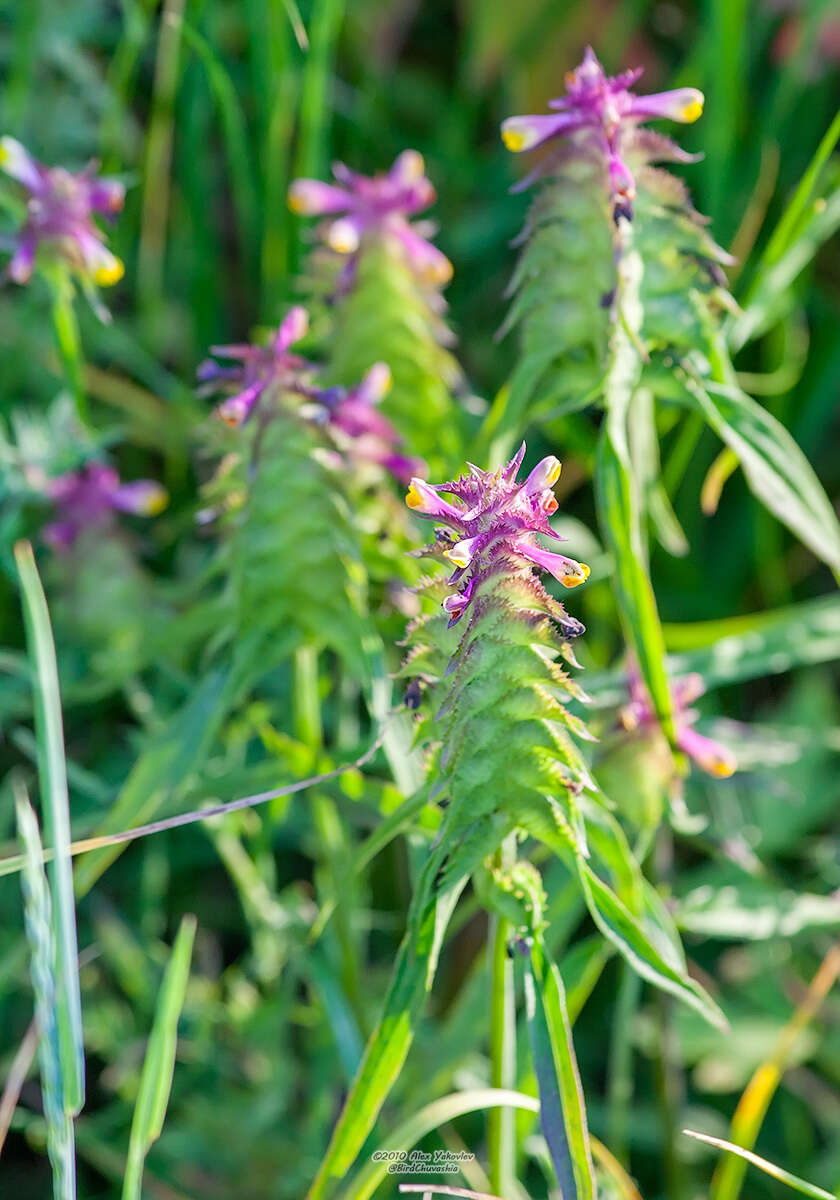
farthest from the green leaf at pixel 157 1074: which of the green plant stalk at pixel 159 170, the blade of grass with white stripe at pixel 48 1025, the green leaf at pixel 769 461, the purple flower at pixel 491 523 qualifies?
the green plant stalk at pixel 159 170

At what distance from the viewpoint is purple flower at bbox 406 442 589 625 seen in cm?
60

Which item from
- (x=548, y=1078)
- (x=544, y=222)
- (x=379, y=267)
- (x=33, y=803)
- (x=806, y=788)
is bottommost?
(x=548, y=1078)

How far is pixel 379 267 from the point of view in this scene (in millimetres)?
1015

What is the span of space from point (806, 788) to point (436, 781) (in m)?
0.90

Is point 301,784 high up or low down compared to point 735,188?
down

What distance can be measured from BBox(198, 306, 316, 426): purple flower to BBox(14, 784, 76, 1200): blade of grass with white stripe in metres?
0.30

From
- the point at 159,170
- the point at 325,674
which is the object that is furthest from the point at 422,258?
the point at 159,170

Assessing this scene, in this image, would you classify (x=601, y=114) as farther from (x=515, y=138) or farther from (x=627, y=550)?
(x=627, y=550)

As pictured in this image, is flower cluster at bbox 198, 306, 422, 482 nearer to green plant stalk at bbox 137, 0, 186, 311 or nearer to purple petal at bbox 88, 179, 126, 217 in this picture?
purple petal at bbox 88, 179, 126, 217

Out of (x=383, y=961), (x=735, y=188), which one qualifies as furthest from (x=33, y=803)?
(x=735, y=188)

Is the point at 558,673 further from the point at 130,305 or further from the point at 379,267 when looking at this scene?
the point at 130,305

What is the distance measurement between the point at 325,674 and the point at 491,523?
62cm

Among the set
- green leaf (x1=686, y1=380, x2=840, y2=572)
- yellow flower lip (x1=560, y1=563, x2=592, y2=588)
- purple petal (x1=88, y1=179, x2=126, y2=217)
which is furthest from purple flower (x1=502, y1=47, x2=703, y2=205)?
A: purple petal (x1=88, y1=179, x2=126, y2=217)

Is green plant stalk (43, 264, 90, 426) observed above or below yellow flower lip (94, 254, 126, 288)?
below
